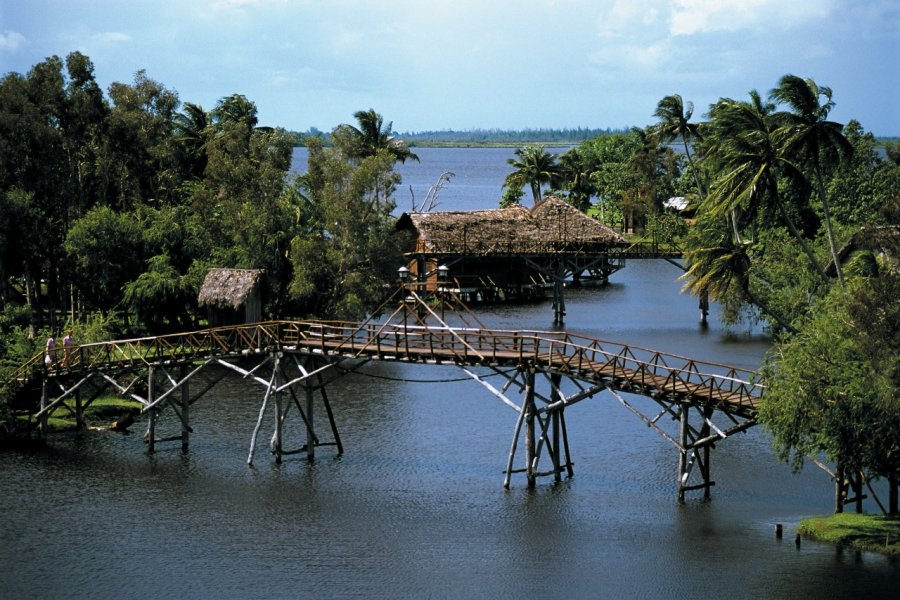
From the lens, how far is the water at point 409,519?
35.3m

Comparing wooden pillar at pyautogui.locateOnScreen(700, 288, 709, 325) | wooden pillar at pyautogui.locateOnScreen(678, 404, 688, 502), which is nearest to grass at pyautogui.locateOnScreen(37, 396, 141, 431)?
wooden pillar at pyautogui.locateOnScreen(678, 404, 688, 502)

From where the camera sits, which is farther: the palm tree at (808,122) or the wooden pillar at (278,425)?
the palm tree at (808,122)

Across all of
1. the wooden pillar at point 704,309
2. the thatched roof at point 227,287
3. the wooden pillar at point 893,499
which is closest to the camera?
the wooden pillar at point 893,499

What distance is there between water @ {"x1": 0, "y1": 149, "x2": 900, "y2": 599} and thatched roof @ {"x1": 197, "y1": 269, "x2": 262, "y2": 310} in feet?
36.3

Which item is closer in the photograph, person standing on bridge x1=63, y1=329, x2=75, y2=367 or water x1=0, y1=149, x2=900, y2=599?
water x1=0, y1=149, x2=900, y2=599

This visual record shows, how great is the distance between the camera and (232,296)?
6694 centimetres

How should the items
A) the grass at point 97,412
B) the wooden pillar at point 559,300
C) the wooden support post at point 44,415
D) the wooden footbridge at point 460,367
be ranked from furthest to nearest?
the wooden pillar at point 559,300
the grass at point 97,412
the wooden support post at point 44,415
the wooden footbridge at point 460,367

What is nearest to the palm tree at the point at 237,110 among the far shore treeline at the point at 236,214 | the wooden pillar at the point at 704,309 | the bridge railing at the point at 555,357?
the far shore treeline at the point at 236,214

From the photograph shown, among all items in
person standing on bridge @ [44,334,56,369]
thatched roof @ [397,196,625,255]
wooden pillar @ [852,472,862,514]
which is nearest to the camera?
wooden pillar @ [852,472,862,514]

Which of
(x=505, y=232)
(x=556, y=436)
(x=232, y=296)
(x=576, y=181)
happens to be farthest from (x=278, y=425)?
(x=576, y=181)

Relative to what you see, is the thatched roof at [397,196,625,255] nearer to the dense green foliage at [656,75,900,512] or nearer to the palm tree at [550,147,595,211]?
the dense green foliage at [656,75,900,512]

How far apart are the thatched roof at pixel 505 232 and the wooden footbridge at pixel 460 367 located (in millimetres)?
28765

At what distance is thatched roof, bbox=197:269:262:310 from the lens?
219 ft

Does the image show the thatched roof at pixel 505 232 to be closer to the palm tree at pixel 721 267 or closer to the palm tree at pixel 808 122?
the palm tree at pixel 721 267
